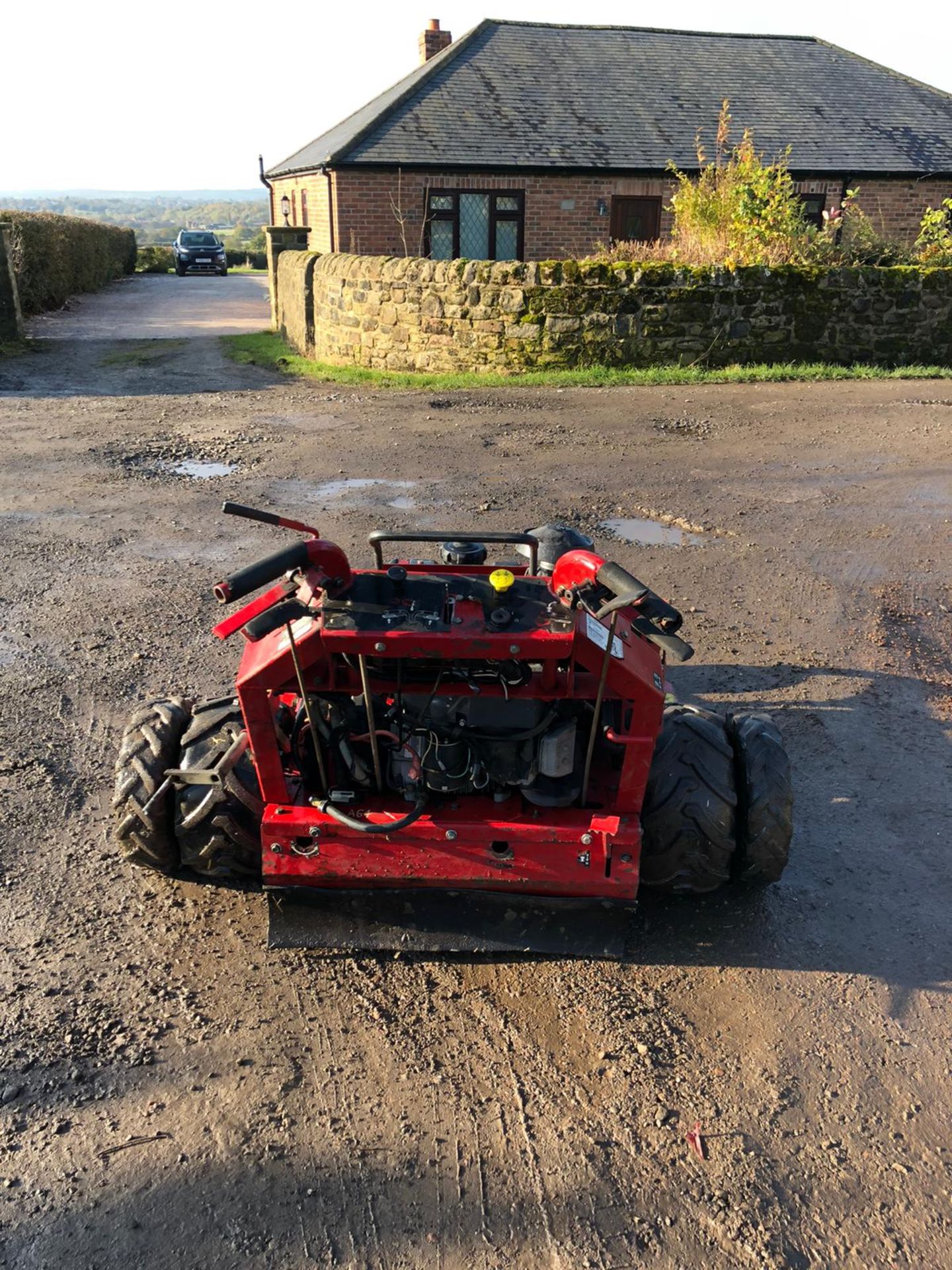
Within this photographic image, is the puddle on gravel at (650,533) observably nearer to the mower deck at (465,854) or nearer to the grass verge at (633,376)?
the mower deck at (465,854)

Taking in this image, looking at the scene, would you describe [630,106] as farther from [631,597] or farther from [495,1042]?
[495,1042]

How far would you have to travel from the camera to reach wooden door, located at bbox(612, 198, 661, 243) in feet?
73.2

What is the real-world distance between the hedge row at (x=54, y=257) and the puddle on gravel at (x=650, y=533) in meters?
17.3

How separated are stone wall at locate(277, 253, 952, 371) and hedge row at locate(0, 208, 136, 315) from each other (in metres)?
10.3

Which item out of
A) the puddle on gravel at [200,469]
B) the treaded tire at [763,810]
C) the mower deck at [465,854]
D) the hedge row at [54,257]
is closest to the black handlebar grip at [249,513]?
the mower deck at [465,854]

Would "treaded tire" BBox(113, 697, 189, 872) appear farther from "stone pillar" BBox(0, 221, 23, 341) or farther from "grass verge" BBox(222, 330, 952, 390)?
"stone pillar" BBox(0, 221, 23, 341)

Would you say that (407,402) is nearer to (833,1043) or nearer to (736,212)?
(736,212)

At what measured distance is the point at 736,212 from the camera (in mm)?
15523

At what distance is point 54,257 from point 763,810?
28453 millimetres

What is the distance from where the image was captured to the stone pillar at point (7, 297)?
59.4 feet

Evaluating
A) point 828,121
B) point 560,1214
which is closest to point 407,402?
point 560,1214

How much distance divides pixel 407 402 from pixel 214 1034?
10920mm

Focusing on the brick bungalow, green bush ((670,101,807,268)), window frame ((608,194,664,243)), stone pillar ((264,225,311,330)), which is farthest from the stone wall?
window frame ((608,194,664,243))

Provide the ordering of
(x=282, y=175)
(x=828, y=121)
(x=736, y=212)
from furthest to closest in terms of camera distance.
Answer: (x=282, y=175)
(x=828, y=121)
(x=736, y=212)
